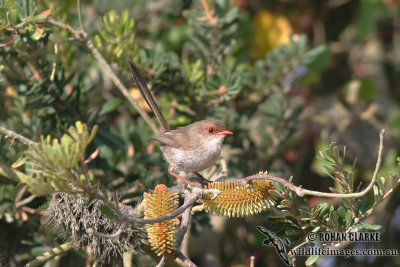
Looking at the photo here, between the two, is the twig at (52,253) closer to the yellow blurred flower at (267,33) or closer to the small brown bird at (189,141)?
the small brown bird at (189,141)

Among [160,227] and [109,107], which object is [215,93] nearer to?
[109,107]

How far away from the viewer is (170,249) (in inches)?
96.5

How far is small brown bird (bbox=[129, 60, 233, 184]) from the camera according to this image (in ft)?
12.3

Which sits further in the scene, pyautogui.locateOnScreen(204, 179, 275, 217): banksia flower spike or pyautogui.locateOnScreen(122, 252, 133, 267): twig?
pyautogui.locateOnScreen(122, 252, 133, 267): twig

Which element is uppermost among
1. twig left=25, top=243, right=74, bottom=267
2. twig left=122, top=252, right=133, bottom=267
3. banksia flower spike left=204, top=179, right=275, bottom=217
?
banksia flower spike left=204, top=179, right=275, bottom=217

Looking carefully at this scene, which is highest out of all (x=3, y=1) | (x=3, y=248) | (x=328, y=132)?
(x=3, y=1)

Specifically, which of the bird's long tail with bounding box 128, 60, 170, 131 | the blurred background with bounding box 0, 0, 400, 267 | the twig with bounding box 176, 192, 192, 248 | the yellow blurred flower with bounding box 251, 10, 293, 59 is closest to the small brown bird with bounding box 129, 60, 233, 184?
the bird's long tail with bounding box 128, 60, 170, 131

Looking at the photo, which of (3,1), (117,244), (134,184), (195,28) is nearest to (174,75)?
(195,28)

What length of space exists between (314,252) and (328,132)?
2.67 m

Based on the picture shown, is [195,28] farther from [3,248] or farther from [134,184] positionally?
[3,248]

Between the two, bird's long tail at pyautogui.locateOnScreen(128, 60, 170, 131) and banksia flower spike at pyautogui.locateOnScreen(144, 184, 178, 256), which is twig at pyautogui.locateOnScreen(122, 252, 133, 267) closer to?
banksia flower spike at pyautogui.locateOnScreen(144, 184, 178, 256)

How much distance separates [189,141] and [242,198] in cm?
145

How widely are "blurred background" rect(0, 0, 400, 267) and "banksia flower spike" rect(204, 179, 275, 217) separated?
357mm

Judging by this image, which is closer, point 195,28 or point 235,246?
point 195,28
